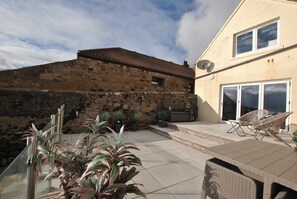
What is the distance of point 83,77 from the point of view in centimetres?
872

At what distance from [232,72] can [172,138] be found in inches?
172

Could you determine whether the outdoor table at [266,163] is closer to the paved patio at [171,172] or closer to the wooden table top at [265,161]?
the wooden table top at [265,161]

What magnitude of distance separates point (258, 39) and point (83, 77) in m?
9.14

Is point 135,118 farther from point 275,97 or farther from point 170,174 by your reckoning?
point 275,97

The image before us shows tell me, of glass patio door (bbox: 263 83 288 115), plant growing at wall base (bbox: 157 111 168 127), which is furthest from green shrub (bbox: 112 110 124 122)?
glass patio door (bbox: 263 83 288 115)

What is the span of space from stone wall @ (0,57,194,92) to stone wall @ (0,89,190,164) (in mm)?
2352

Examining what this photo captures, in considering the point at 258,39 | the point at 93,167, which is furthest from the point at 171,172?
the point at 258,39

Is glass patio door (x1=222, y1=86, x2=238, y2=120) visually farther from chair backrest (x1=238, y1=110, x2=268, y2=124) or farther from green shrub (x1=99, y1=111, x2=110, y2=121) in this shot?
green shrub (x1=99, y1=111, x2=110, y2=121)

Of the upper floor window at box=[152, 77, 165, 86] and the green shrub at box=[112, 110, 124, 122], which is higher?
the upper floor window at box=[152, 77, 165, 86]

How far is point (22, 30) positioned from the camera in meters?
8.36

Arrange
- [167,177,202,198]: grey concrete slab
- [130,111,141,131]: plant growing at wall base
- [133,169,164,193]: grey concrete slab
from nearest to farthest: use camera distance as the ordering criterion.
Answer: [167,177,202,198]: grey concrete slab
[133,169,164,193]: grey concrete slab
[130,111,141,131]: plant growing at wall base

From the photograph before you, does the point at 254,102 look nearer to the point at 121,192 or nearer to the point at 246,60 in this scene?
the point at 246,60

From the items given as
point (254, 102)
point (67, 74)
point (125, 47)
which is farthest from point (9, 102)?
point (254, 102)

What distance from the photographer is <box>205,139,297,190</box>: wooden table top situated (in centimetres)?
134
